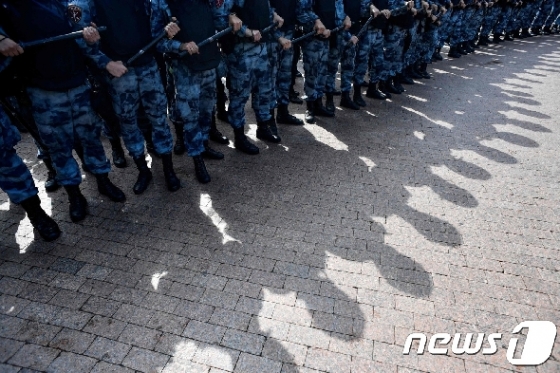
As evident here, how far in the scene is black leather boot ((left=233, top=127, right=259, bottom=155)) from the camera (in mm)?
5395

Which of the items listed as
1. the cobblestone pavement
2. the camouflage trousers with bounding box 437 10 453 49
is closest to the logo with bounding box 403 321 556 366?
the cobblestone pavement

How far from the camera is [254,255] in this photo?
345 cm

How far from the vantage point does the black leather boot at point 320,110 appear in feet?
22.3

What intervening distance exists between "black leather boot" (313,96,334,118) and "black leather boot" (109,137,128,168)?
3.63m

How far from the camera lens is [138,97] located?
13.6 feet

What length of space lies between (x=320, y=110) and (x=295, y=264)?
4.20 metres

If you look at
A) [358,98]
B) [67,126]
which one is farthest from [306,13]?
[67,126]

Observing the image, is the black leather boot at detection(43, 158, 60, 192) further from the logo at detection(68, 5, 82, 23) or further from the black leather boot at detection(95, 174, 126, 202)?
the logo at detection(68, 5, 82, 23)

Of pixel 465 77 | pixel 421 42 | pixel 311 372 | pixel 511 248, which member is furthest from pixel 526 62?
pixel 311 372

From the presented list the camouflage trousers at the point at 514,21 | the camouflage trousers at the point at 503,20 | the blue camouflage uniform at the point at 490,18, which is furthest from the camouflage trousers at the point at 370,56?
the camouflage trousers at the point at 514,21

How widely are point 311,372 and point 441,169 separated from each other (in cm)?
367

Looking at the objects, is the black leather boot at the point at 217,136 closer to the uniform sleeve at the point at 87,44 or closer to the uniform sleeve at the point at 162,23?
the uniform sleeve at the point at 162,23

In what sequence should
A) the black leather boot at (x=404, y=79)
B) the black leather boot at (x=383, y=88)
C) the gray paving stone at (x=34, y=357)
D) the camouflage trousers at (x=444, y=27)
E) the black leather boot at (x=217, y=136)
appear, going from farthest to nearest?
the camouflage trousers at (x=444, y=27)
the black leather boot at (x=404, y=79)
the black leather boot at (x=383, y=88)
the black leather boot at (x=217, y=136)
the gray paving stone at (x=34, y=357)

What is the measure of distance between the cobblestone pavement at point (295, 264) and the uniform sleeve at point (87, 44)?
1626 mm
